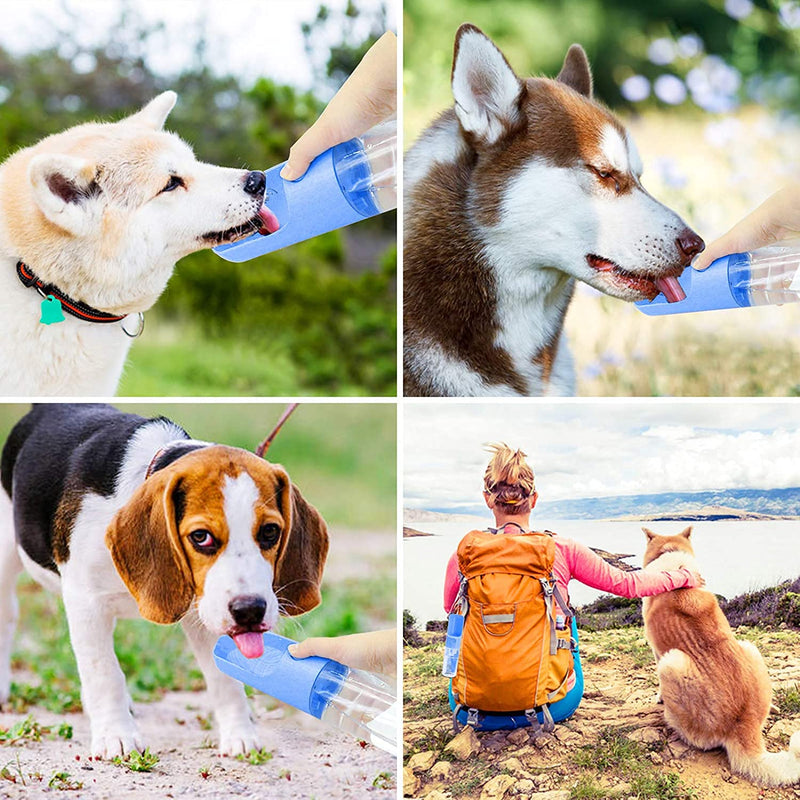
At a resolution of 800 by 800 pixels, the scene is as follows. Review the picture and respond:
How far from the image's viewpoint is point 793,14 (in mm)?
2203

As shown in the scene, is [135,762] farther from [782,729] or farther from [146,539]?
[782,729]

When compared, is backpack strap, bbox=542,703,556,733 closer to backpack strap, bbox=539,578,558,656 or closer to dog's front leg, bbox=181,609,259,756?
backpack strap, bbox=539,578,558,656

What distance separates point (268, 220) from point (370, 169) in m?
0.26

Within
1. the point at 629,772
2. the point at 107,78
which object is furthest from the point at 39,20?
the point at 629,772

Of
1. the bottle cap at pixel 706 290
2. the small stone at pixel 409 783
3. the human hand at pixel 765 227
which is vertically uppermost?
the human hand at pixel 765 227

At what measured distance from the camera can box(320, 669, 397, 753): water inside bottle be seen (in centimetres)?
209

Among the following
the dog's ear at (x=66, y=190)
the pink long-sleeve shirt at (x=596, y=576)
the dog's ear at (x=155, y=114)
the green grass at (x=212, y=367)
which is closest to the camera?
the dog's ear at (x=66, y=190)

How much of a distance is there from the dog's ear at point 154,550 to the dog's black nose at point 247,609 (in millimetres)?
120

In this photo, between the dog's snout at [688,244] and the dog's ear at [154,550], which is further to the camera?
the dog's ear at [154,550]

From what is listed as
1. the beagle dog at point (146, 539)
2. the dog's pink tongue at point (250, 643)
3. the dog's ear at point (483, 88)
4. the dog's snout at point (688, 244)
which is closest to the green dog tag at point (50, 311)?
the beagle dog at point (146, 539)

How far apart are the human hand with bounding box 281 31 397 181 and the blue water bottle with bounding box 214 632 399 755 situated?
43.8 inches

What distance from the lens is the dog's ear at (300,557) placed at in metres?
2.11

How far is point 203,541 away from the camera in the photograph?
6.61ft

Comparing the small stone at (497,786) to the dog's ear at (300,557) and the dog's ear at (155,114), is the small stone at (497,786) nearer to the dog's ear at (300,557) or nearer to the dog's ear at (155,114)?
the dog's ear at (300,557)
